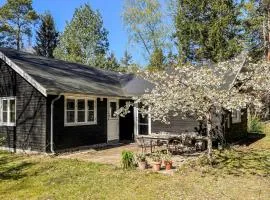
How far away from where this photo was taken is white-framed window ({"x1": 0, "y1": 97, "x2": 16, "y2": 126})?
14.9m

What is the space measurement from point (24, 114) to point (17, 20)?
115ft

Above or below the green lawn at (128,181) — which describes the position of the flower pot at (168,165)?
above

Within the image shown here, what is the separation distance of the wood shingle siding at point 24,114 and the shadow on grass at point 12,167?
43.6 inches

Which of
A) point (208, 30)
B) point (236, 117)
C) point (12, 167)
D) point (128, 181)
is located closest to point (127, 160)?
point (128, 181)

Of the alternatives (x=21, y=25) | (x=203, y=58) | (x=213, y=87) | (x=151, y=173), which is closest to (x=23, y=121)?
(x=151, y=173)

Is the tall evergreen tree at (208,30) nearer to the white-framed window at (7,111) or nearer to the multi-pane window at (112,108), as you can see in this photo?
the multi-pane window at (112,108)

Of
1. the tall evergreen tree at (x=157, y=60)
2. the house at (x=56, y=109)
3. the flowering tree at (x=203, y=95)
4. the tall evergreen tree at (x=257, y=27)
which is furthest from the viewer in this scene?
the tall evergreen tree at (x=157, y=60)

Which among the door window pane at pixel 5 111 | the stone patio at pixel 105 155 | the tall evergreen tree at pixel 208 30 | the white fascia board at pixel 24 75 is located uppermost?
the tall evergreen tree at pixel 208 30

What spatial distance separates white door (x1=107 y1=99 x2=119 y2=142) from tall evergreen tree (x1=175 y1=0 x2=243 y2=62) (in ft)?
60.0

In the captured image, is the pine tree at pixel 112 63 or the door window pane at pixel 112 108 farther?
the pine tree at pixel 112 63

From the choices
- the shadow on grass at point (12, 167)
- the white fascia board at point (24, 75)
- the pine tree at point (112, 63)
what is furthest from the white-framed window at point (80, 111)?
the pine tree at point (112, 63)

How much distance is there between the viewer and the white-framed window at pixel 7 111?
1491cm

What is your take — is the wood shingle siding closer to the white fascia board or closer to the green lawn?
the white fascia board

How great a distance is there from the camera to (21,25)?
152 feet
